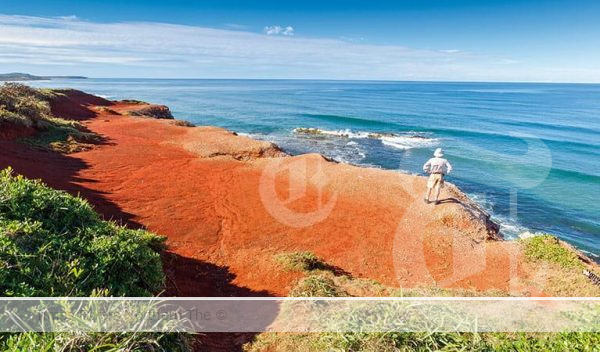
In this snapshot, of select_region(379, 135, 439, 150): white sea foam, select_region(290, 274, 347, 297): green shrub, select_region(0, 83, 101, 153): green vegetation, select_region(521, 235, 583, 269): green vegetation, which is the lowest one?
select_region(521, 235, 583, 269): green vegetation

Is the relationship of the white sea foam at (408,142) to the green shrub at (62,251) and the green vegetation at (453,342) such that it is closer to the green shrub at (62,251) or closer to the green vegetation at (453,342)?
the green vegetation at (453,342)

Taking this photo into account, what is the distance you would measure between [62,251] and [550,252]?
37.4 feet

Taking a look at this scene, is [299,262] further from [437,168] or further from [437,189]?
[437,189]

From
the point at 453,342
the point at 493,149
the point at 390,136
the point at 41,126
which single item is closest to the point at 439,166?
the point at 453,342

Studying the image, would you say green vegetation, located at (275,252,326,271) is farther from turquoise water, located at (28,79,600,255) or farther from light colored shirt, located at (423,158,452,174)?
turquoise water, located at (28,79,600,255)

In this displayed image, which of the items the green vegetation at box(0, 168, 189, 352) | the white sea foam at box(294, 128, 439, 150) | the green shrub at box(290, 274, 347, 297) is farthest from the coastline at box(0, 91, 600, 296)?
the white sea foam at box(294, 128, 439, 150)

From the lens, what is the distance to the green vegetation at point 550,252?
31.1 feet

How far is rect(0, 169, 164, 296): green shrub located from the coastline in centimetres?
160

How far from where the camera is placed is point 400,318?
429cm

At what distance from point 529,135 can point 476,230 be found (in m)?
33.3

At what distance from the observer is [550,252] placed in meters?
9.80

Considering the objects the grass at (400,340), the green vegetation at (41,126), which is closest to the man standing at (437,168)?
the grass at (400,340)

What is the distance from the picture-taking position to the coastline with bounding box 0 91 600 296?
8.59 meters

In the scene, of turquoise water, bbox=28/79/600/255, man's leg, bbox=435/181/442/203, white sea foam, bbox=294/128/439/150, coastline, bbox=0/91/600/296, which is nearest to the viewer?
coastline, bbox=0/91/600/296
